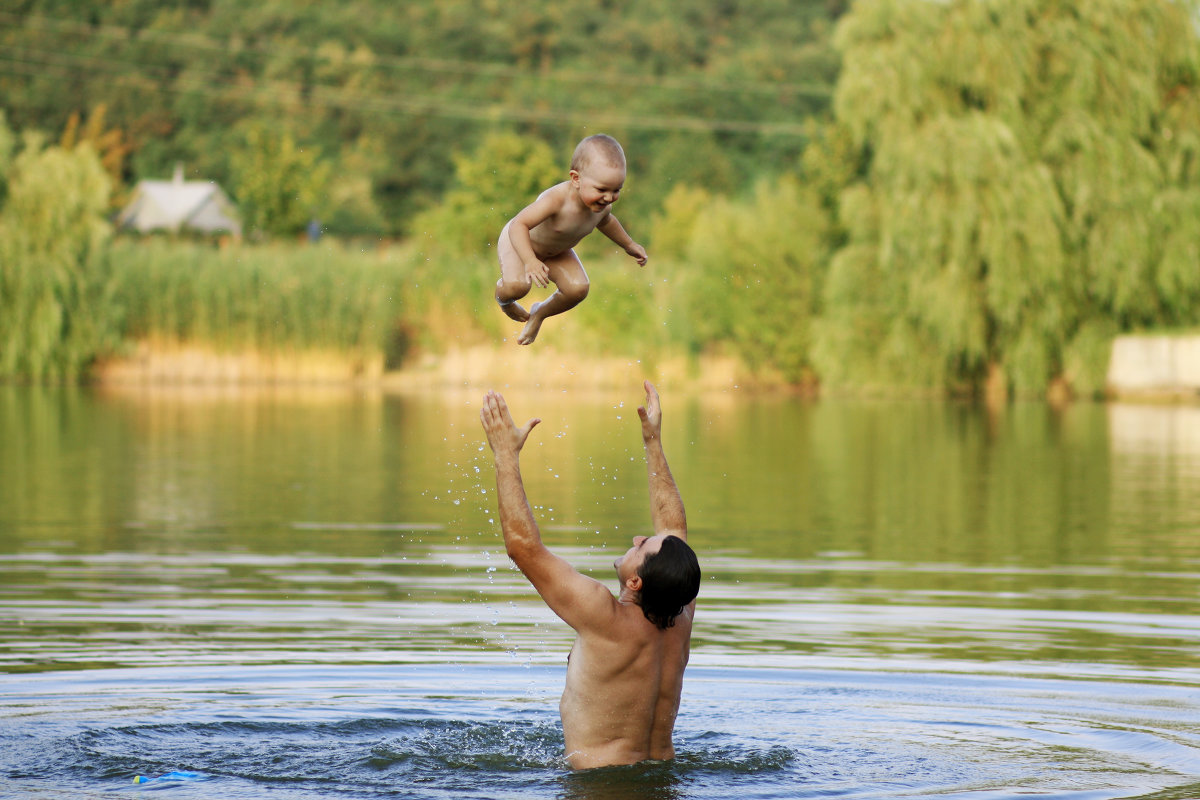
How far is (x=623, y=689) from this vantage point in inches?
306

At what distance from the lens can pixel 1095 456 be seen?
26875 mm

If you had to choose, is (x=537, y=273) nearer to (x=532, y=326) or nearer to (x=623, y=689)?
(x=532, y=326)

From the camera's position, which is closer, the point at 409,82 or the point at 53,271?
the point at 53,271

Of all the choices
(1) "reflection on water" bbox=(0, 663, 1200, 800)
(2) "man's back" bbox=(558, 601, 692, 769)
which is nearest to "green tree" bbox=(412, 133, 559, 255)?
(1) "reflection on water" bbox=(0, 663, 1200, 800)

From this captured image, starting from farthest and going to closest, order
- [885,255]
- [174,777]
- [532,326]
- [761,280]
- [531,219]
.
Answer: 1. [761,280]
2. [885,255]
3. [532,326]
4. [531,219]
5. [174,777]

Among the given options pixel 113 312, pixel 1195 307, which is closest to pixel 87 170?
pixel 113 312

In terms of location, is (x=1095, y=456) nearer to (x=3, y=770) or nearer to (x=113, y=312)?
(x=3, y=770)


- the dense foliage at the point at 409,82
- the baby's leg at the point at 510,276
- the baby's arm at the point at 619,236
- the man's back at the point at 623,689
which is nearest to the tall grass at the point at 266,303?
the dense foliage at the point at 409,82

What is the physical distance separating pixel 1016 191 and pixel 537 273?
35122 mm

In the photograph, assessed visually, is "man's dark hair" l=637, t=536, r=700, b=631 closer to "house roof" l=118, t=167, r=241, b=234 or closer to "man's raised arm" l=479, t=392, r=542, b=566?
"man's raised arm" l=479, t=392, r=542, b=566

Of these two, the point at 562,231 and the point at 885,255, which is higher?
the point at 885,255

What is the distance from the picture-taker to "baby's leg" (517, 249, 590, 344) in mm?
8938

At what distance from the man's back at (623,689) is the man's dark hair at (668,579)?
0.15 m

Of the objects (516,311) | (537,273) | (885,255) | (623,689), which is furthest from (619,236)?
(885,255)
